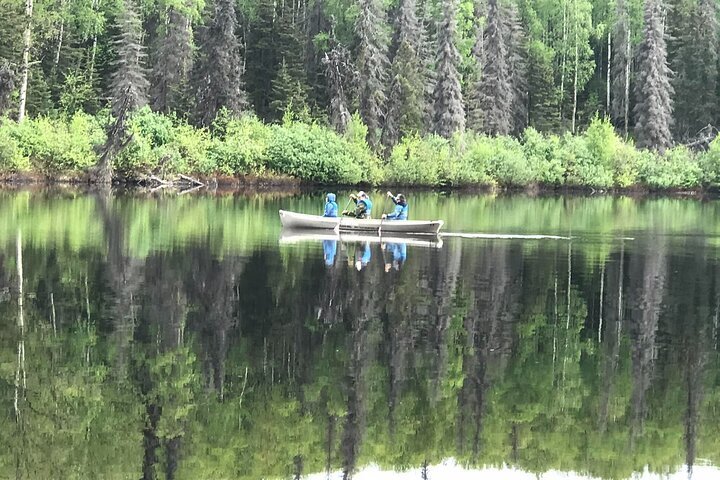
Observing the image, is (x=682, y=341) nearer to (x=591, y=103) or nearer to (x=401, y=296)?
(x=401, y=296)

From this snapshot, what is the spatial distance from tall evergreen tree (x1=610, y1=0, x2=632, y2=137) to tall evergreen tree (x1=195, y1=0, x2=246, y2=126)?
29730 mm

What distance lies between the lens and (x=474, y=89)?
8112 cm

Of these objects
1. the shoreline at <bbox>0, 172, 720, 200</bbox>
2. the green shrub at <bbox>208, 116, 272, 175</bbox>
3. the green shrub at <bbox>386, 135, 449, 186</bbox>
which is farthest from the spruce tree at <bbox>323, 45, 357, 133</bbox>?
the green shrub at <bbox>208, 116, 272, 175</bbox>

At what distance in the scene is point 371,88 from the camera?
7606 cm

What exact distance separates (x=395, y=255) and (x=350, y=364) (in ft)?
47.3

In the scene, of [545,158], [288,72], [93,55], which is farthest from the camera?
[288,72]

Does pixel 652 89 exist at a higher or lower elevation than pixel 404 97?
higher

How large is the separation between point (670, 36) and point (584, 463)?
256 ft

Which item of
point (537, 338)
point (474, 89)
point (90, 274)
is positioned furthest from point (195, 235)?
point (474, 89)

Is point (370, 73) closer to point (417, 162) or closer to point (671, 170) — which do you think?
point (417, 162)

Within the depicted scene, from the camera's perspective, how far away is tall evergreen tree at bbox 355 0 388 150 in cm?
7525

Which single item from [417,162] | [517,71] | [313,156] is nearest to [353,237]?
[313,156]

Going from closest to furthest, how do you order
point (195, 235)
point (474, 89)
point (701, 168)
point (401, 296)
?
point (401, 296)
point (195, 235)
point (701, 168)
point (474, 89)

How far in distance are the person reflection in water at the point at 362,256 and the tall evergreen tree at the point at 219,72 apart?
4293cm
